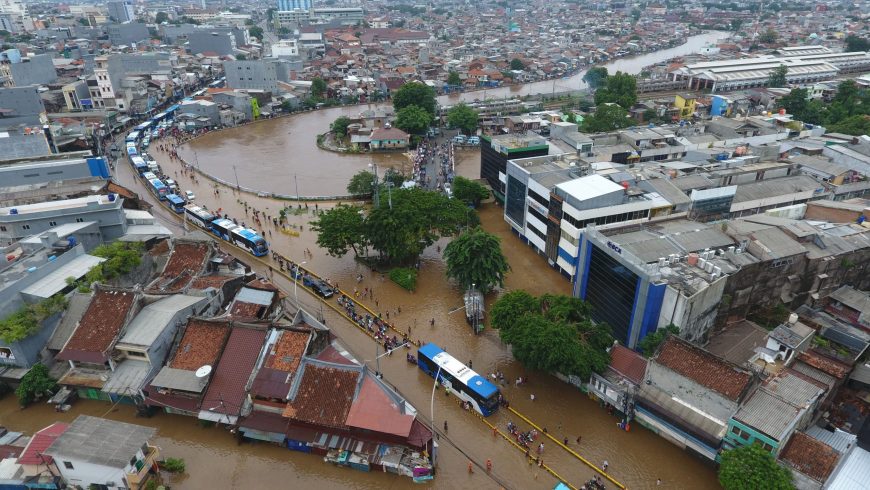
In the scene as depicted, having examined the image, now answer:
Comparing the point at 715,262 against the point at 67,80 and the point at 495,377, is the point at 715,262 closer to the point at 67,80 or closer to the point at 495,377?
the point at 495,377

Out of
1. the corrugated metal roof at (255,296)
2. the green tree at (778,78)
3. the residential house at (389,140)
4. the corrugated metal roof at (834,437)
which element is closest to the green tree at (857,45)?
the green tree at (778,78)

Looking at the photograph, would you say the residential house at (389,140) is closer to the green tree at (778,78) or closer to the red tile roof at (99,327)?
the red tile roof at (99,327)

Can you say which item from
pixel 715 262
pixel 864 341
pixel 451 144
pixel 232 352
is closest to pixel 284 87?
pixel 451 144

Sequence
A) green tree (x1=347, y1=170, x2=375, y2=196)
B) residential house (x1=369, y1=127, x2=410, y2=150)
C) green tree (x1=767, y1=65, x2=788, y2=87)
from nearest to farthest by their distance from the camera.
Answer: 1. green tree (x1=347, y1=170, x2=375, y2=196)
2. residential house (x1=369, y1=127, x2=410, y2=150)
3. green tree (x1=767, y1=65, x2=788, y2=87)

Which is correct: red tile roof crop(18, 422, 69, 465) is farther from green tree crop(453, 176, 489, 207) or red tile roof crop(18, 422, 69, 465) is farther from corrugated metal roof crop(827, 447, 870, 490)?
green tree crop(453, 176, 489, 207)

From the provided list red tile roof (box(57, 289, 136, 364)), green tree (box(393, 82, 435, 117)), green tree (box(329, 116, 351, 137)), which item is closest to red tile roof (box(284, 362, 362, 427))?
red tile roof (box(57, 289, 136, 364))

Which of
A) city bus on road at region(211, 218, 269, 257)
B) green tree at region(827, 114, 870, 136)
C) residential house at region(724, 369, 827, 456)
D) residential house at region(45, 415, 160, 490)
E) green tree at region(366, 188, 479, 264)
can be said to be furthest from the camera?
green tree at region(827, 114, 870, 136)
